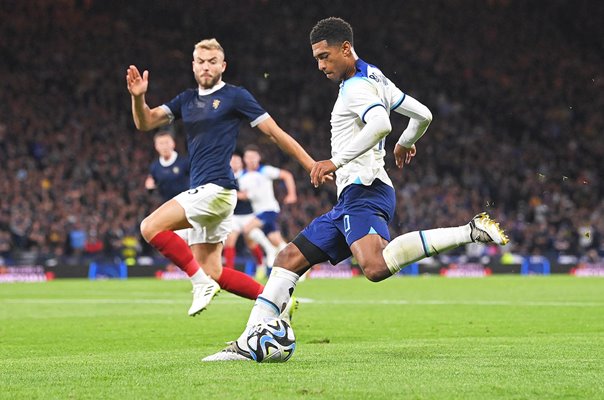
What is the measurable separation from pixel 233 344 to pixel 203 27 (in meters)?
30.3

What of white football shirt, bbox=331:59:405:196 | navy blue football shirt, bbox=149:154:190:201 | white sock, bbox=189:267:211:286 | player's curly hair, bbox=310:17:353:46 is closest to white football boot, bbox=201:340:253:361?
white football shirt, bbox=331:59:405:196

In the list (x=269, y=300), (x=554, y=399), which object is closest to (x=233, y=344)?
(x=269, y=300)

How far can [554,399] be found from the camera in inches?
198

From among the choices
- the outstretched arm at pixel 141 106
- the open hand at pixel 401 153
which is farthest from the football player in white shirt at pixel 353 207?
the outstretched arm at pixel 141 106

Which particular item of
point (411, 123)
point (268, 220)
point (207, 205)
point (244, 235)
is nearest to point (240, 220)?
point (244, 235)

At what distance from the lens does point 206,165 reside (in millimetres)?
9719

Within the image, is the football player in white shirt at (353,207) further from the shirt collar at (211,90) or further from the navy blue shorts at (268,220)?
the navy blue shorts at (268,220)

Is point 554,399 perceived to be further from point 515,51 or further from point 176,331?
point 515,51

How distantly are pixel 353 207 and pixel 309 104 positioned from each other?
27.4m

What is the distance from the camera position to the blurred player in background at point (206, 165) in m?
9.50

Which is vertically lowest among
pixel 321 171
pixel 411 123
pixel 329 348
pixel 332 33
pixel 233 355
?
pixel 329 348

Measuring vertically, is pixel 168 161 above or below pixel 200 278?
above

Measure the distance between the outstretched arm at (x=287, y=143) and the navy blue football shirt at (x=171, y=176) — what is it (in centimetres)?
695

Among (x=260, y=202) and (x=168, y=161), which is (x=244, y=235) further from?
(x=168, y=161)
